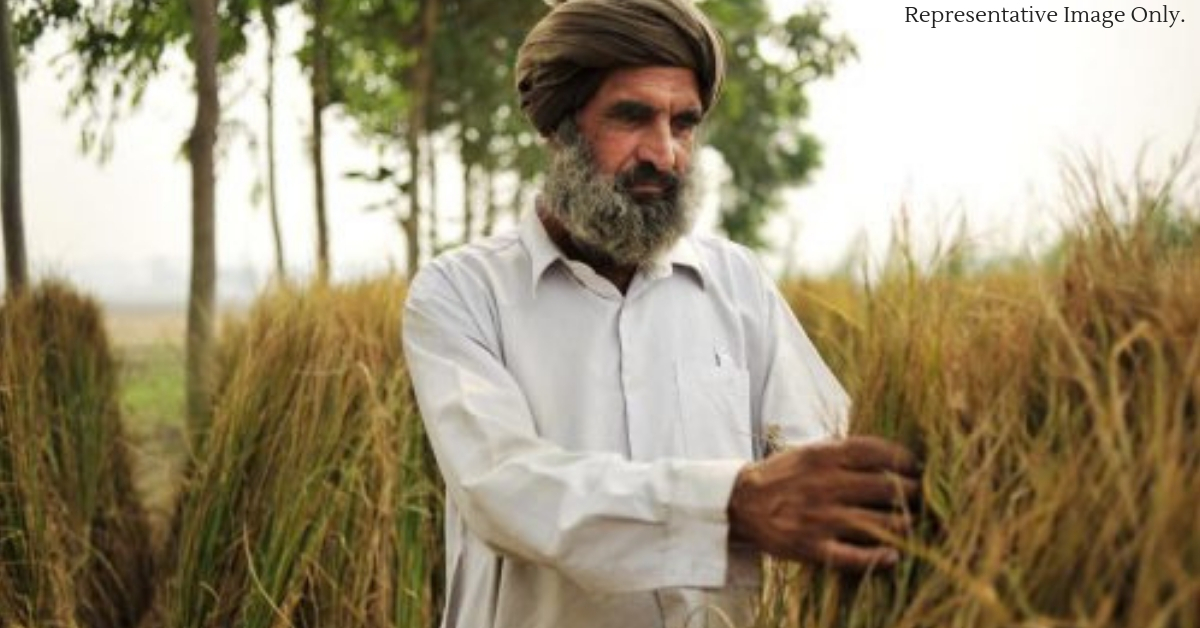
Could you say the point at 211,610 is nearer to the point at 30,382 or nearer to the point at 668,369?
the point at 30,382

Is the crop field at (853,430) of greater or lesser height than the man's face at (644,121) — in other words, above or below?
below

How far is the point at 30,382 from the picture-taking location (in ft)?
10.3

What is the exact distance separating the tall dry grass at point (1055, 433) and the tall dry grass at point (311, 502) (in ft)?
5.93

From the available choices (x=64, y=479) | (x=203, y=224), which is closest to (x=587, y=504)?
(x=64, y=479)

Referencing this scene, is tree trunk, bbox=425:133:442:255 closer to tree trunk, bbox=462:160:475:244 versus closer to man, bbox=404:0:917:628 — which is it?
tree trunk, bbox=462:160:475:244

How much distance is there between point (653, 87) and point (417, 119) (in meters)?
4.99

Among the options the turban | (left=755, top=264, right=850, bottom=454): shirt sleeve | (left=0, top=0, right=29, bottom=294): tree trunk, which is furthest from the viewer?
(left=0, top=0, right=29, bottom=294): tree trunk

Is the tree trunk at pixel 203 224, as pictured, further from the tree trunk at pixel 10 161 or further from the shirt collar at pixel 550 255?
the shirt collar at pixel 550 255

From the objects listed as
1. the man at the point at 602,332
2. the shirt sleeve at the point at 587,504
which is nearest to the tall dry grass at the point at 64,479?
the man at the point at 602,332

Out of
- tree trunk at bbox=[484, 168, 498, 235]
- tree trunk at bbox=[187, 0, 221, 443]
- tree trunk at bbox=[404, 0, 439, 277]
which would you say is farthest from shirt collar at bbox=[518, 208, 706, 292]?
tree trunk at bbox=[484, 168, 498, 235]

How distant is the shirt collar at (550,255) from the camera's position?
6.12ft

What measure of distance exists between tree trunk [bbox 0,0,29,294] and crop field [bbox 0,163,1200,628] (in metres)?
0.21

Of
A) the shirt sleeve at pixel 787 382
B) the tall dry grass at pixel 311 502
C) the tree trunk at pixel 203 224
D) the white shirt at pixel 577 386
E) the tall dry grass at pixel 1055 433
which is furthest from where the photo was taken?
the tree trunk at pixel 203 224

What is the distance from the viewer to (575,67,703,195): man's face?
186 cm
